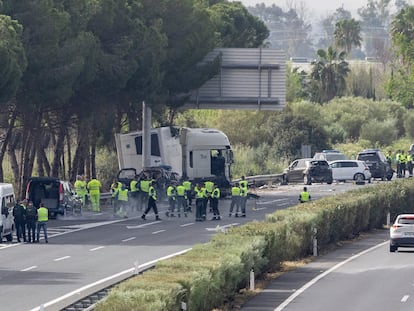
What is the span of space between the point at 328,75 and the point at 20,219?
8636 cm

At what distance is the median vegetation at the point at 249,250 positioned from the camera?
69.7 feet

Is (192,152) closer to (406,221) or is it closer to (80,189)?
(80,189)

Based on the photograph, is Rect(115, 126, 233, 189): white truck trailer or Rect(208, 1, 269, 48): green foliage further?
Rect(208, 1, 269, 48): green foliage

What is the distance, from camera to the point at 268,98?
6756 centimetres

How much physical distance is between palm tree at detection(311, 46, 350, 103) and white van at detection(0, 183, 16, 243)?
83.4 meters

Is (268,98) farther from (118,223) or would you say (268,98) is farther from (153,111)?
(118,223)

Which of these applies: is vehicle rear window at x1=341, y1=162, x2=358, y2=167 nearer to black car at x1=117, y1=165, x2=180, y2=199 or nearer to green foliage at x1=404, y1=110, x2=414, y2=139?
black car at x1=117, y1=165, x2=180, y2=199

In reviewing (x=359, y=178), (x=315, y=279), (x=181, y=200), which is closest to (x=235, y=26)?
(x=359, y=178)

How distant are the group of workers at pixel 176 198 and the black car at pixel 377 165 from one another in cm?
1989

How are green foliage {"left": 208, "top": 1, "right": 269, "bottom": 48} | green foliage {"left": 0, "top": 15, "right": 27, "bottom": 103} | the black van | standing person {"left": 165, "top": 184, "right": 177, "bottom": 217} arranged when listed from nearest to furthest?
green foliage {"left": 0, "top": 15, "right": 27, "bottom": 103}, the black van, standing person {"left": 165, "top": 184, "right": 177, "bottom": 217}, green foliage {"left": 208, "top": 1, "right": 269, "bottom": 48}

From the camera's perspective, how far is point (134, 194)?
53.2 meters

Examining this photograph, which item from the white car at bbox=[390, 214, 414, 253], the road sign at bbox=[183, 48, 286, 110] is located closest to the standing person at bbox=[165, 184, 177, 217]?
the white car at bbox=[390, 214, 414, 253]

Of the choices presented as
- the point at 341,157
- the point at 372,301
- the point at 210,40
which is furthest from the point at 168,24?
the point at 372,301

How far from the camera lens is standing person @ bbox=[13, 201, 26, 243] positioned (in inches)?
1576
